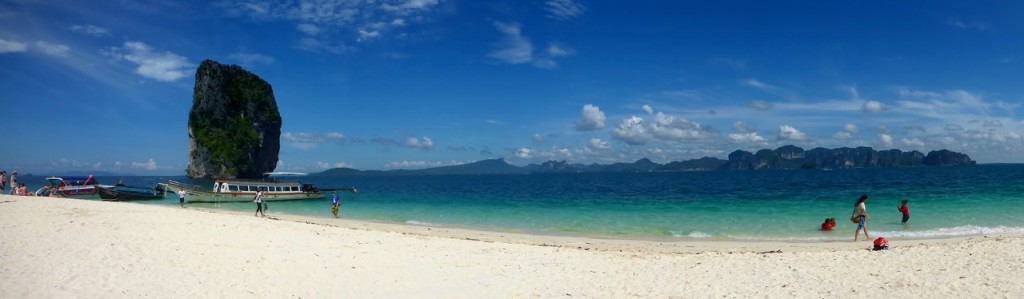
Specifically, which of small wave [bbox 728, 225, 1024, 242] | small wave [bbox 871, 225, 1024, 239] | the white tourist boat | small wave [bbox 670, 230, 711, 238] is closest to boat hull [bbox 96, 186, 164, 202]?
the white tourist boat

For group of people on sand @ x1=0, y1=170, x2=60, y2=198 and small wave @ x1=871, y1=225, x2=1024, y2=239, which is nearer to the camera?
small wave @ x1=871, y1=225, x2=1024, y2=239

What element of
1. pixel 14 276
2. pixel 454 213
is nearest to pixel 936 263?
pixel 14 276

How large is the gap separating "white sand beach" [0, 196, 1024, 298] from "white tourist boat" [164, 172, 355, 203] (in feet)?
107

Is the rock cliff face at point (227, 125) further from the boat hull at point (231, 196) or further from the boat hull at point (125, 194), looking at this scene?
the boat hull at point (231, 196)

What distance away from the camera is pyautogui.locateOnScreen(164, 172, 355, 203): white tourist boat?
47.7 m

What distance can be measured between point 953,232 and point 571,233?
1527 cm

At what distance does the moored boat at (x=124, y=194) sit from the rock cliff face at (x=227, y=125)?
220 ft

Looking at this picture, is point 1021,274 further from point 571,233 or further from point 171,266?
point 171,266

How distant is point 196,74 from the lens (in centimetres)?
12481

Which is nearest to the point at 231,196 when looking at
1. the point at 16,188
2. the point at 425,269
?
the point at 16,188

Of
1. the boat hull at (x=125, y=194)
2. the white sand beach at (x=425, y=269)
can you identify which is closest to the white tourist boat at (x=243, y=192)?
the boat hull at (x=125, y=194)

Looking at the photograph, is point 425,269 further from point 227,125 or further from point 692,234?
point 227,125

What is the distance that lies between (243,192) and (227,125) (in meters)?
83.8

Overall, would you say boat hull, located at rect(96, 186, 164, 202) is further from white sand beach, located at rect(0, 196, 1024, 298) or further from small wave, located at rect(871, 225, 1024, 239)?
small wave, located at rect(871, 225, 1024, 239)
